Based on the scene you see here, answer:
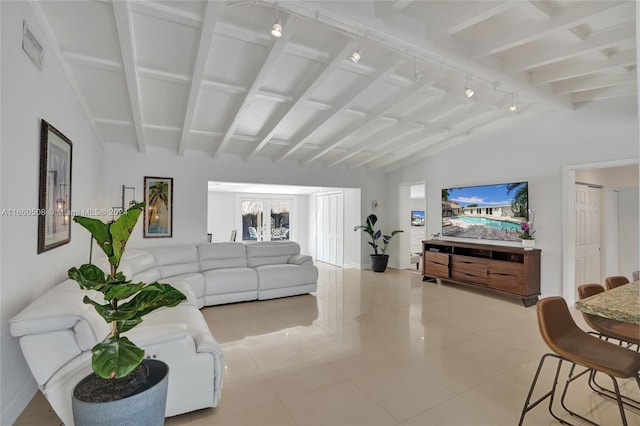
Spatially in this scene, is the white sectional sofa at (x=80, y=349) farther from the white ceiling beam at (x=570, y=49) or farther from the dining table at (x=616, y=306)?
the white ceiling beam at (x=570, y=49)

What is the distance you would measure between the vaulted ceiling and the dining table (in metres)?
2.17

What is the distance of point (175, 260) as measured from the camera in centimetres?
473

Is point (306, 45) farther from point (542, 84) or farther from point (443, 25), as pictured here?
point (542, 84)

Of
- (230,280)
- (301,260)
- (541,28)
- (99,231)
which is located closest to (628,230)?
(541,28)

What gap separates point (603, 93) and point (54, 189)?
6.43 meters

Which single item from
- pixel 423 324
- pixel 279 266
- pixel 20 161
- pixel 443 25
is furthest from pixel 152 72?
pixel 423 324

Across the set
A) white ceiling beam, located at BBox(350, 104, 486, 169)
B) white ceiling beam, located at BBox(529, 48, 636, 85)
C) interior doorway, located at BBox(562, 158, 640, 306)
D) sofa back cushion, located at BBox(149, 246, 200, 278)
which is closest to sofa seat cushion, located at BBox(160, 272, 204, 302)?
sofa back cushion, located at BBox(149, 246, 200, 278)

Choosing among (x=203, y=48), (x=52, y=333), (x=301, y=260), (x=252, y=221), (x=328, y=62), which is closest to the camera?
(x=52, y=333)

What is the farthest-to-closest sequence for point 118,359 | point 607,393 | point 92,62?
1. point 92,62
2. point 607,393
3. point 118,359

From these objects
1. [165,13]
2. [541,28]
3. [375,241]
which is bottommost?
[375,241]

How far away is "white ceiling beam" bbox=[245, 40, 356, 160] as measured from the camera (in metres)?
2.90

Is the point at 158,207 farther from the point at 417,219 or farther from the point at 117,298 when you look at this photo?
the point at 417,219

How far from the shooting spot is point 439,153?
6.46 metres

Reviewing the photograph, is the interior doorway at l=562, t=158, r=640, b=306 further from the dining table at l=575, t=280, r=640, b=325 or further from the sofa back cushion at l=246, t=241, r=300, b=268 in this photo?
the sofa back cushion at l=246, t=241, r=300, b=268
